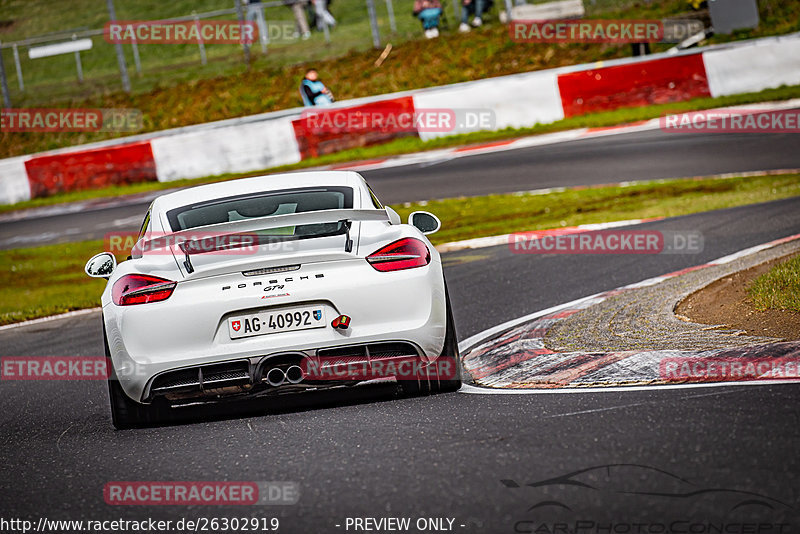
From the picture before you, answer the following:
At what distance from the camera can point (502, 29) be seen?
28.8 m

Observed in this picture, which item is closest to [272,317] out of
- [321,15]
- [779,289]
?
[779,289]

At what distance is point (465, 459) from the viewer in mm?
4484

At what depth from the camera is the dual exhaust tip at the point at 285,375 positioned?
561 centimetres

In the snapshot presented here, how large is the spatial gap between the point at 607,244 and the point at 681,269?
2.08m

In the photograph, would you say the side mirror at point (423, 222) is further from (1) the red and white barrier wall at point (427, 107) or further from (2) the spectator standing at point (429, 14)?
(2) the spectator standing at point (429, 14)

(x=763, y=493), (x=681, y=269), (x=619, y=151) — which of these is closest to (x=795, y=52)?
(x=619, y=151)

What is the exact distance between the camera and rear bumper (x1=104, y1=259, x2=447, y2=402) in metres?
5.55

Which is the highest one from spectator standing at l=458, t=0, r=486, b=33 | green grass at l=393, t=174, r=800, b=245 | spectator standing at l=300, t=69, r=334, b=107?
spectator standing at l=458, t=0, r=486, b=33

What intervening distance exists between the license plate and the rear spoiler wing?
37 cm

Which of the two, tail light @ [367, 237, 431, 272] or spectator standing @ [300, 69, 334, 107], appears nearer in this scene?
tail light @ [367, 237, 431, 272]

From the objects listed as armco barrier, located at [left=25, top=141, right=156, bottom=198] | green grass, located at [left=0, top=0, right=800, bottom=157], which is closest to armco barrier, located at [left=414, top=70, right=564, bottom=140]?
green grass, located at [left=0, top=0, right=800, bottom=157]

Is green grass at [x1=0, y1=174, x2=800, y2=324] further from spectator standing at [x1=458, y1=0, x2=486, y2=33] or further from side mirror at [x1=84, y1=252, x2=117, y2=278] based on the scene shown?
spectator standing at [x1=458, y1=0, x2=486, y2=33]

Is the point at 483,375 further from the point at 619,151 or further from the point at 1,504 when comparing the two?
the point at 619,151

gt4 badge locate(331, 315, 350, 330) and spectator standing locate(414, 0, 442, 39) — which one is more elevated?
spectator standing locate(414, 0, 442, 39)
